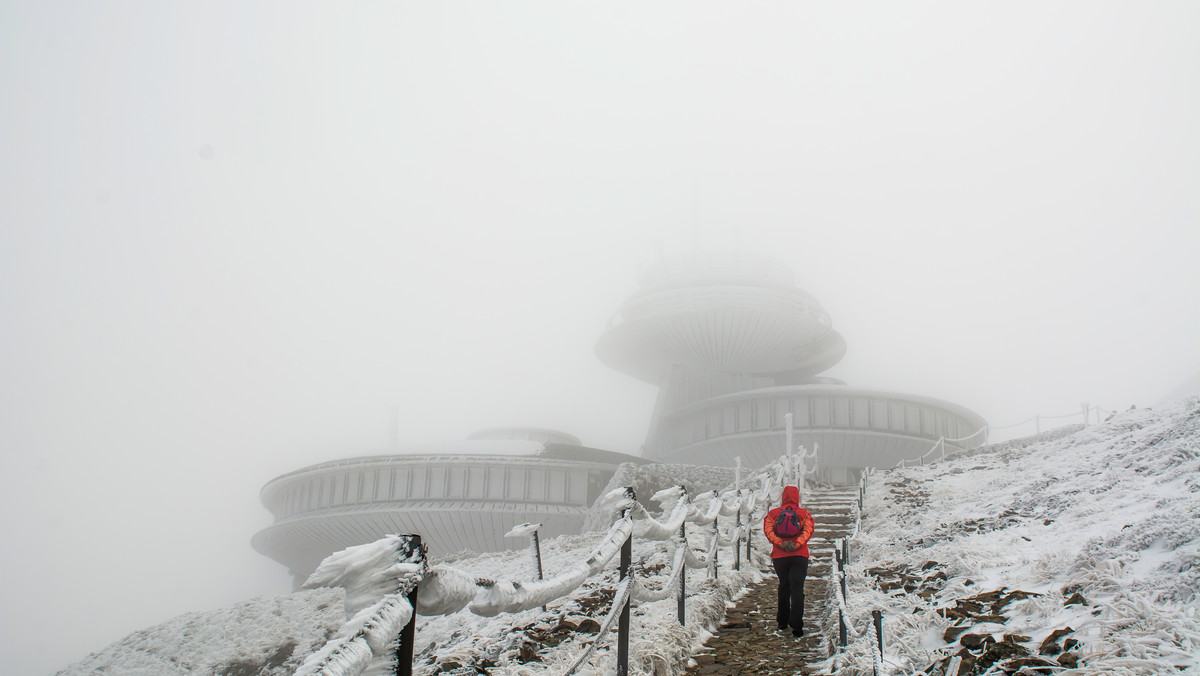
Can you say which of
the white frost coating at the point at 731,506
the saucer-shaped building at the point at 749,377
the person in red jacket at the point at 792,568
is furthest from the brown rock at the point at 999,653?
the saucer-shaped building at the point at 749,377

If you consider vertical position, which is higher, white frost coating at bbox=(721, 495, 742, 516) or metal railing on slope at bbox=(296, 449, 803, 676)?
metal railing on slope at bbox=(296, 449, 803, 676)

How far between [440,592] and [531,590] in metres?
0.88

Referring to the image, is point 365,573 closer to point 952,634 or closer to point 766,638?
point 952,634

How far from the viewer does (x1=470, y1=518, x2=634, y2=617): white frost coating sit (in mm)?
3193

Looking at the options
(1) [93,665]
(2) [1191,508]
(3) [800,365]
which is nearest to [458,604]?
(2) [1191,508]

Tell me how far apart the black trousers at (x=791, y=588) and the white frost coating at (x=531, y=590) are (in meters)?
3.45

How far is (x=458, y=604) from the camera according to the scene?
287 cm

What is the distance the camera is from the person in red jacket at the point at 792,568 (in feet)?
25.7

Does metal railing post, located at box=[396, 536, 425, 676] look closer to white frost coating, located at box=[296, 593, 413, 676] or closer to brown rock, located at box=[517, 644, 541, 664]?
white frost coating, located at box=[296, 593, 413, 676]

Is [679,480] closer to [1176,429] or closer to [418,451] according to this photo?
[1176,429]

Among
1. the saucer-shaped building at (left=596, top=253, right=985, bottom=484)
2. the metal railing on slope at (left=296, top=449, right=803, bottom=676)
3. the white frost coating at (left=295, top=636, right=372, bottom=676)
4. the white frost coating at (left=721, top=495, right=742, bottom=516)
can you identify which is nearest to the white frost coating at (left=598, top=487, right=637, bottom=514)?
the metal railing on slope at (left=296, top=449, right=803, bottom=676)

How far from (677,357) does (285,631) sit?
136 ft

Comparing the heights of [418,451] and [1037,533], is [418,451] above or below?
below

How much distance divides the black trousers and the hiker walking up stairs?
0.13 m
